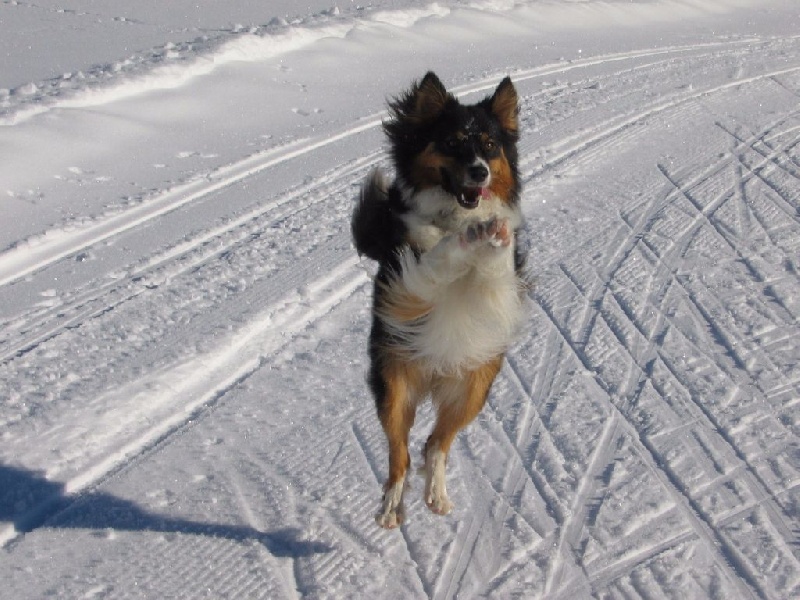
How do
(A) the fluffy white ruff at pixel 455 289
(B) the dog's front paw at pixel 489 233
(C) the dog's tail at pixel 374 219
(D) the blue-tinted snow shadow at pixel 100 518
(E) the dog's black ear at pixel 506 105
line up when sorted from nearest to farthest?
(B) the dog's front paw at pixel 489 233
(A) the fluffy white ruff at pixel 455 289
(D) the blue-tinted snow shadow at pixel 100 518
(C) the dog's tail at pixel 374 219
(E) the dog's black ear at pixel 506 105

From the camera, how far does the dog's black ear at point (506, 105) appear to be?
4902 millimetres

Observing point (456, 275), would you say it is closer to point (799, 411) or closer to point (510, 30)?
point (799, 411)

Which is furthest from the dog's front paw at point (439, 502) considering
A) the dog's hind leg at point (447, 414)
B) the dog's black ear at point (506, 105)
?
the dog's black ear at point (506, 105)

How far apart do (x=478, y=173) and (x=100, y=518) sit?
235cm

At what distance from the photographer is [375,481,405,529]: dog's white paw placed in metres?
4.35

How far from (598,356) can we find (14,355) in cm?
355

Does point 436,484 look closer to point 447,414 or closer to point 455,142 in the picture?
point 447,414

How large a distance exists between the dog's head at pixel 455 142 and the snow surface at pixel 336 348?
147cm

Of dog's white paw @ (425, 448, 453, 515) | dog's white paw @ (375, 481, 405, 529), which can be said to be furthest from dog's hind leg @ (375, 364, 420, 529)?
dog's white paw @ (425, 448, 453, 515)

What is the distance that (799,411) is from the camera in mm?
5418

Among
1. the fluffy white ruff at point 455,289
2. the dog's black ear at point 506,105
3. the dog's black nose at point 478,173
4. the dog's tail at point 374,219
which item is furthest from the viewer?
the dog's black ear at point 506,105

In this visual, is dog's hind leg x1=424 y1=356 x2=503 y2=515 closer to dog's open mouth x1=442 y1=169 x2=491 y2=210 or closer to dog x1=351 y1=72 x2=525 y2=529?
dog x1=351 y1=72 x2=525 y2=529

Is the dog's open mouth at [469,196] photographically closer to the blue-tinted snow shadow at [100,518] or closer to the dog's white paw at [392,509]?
the dog's white paw at [392,509]

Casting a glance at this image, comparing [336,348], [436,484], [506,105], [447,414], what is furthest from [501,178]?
[336,348]
